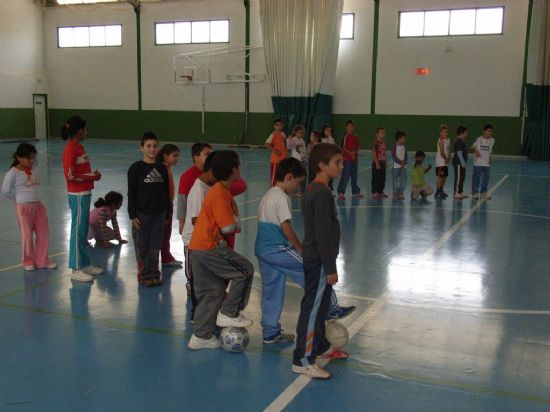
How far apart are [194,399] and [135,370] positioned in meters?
0.66

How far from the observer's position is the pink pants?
6.71 metres

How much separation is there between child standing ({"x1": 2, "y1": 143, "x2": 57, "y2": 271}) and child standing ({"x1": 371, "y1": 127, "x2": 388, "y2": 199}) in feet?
26.4

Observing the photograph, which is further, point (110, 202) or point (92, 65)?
point (92, 65)

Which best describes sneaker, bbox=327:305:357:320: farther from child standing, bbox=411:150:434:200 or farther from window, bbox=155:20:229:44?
window, bbox=155:20:229:44

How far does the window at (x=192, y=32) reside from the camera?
29.2 meters

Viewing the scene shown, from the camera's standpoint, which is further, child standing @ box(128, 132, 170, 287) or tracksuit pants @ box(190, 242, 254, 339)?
child standing @ box(128, 132, 170, 287)

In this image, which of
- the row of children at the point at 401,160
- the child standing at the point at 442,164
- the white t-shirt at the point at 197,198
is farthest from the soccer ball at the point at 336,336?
the child standing at the point at 442,164

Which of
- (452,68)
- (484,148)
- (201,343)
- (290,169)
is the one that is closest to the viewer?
(290,169)

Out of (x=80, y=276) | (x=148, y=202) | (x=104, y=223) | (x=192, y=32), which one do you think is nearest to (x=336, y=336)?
(x=148, y=202)

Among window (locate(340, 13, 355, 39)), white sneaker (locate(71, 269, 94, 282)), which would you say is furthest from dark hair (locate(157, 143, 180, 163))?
window (locate(340, 13, 355, 39))

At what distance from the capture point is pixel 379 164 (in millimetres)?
13078

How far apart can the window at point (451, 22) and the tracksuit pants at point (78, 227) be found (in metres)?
22.2

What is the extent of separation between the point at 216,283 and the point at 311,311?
0.97 metres

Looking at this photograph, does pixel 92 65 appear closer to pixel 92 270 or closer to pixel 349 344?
pixel 92 270
